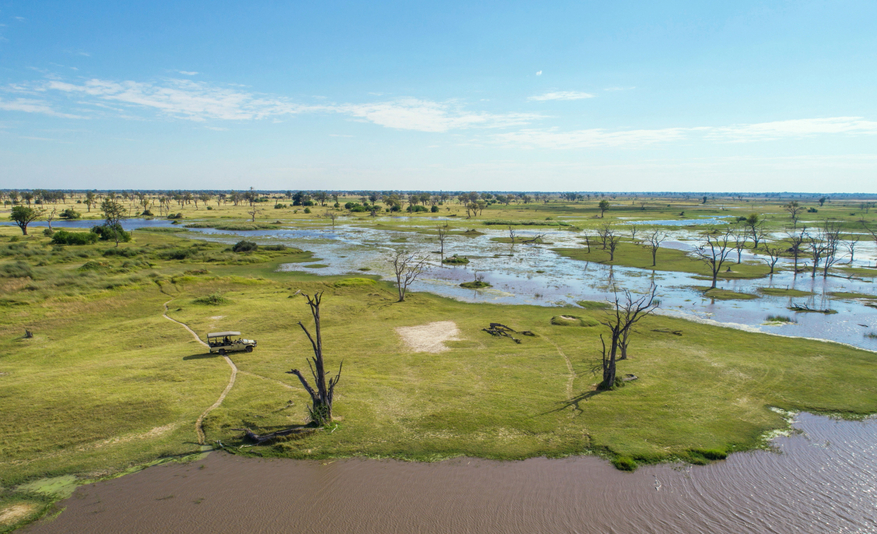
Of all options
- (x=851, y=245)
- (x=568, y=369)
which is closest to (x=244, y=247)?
(x=568, y=369)

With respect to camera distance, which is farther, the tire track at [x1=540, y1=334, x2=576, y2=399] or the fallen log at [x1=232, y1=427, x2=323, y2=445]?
the tire track at [x1=540, y1=334, x2=576, y2=399]

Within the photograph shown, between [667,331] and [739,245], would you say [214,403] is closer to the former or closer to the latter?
[667,331]

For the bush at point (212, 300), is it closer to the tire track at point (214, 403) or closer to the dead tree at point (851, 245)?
the tire track at point (214, 403)

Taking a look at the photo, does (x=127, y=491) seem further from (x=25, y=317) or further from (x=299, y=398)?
(x=25, y=317)

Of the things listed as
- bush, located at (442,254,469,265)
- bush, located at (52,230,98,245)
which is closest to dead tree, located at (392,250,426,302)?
bush, located at (442,254,469,265)

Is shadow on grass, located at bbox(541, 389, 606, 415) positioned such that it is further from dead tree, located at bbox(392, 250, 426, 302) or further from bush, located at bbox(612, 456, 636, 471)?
dead tree, located at bbox(392, 250, 426, 302)
